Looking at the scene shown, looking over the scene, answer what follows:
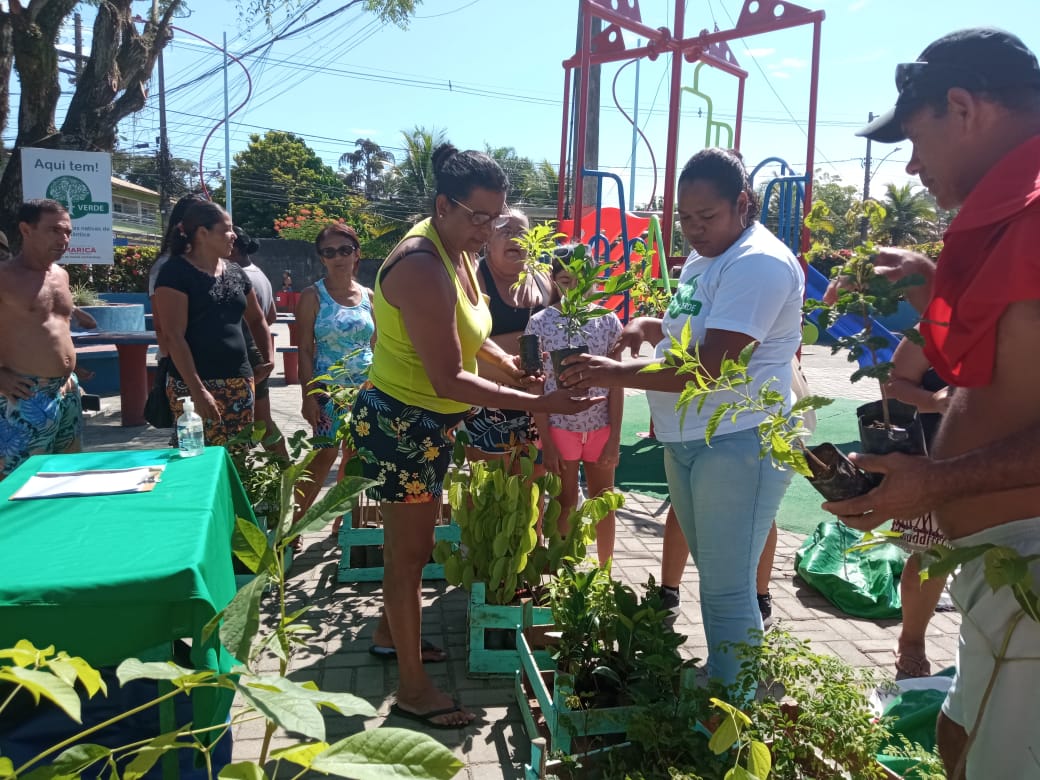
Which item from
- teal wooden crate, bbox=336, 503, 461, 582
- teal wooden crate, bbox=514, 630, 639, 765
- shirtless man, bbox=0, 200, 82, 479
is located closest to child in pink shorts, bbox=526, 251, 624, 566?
teal wooden crate, bbox=336, 503, 461, 582

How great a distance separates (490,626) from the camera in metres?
3.14

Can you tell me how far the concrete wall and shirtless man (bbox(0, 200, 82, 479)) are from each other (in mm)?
28838

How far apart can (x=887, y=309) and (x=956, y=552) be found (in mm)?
470

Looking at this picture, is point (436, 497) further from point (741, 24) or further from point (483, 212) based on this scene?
point (741, 24)

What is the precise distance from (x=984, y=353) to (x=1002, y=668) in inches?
25.9

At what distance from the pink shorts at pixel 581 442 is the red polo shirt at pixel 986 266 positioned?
243 cm

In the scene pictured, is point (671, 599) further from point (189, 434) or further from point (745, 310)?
point (189, 434)

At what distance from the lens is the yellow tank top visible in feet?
8.64

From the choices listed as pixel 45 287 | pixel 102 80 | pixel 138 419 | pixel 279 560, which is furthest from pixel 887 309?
pixel 102 80

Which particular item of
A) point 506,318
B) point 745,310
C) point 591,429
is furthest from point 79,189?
point 745,310

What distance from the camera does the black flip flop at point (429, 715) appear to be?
109 inches

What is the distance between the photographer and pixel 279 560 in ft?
3.14

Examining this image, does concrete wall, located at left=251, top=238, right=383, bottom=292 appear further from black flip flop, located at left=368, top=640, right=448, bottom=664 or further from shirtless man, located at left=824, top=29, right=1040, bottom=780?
shirtless man, located at left=824, top=29, right=1040, bottom=780

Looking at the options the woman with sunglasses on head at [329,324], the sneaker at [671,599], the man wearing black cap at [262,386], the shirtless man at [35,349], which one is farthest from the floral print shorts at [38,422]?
the sneaker at [671,599]
